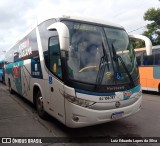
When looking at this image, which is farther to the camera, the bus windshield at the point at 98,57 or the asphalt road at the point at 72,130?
the asphalt road at the point at 72,130

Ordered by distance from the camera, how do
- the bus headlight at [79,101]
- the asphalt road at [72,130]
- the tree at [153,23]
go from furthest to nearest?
the tree at [153,23], the asphalt road at [72,130], the bus headlight at [79,101]

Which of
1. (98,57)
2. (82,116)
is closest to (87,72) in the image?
(98,57)

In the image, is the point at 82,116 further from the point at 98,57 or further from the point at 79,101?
the point at 98,57

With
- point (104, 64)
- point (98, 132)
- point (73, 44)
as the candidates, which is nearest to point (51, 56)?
point (73, 44)

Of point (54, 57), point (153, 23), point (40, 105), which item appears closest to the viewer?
point (54, 57)

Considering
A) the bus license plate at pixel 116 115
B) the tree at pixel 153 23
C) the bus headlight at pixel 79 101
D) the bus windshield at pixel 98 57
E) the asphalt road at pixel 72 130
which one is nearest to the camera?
the bus headlight at pixel 79 101

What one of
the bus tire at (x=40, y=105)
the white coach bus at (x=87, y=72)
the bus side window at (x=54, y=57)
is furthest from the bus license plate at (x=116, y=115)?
the bus tire at (x=40, y=105)

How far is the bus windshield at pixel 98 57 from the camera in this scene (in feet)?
16.4

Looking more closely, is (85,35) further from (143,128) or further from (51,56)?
(143,128)

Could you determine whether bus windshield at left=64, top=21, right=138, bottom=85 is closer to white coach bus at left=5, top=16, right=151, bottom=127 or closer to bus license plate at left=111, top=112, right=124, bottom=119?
white coach bus at left=5, top=16, right=151, bottom=127

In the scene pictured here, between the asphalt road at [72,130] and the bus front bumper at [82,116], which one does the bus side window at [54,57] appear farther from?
the asphalt road at [72,130]

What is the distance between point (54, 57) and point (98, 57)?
3.61ft

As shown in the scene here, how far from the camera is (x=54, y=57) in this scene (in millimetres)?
5488

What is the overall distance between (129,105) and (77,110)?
4.86 ft
